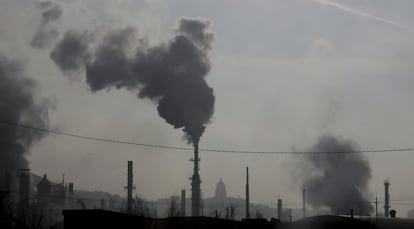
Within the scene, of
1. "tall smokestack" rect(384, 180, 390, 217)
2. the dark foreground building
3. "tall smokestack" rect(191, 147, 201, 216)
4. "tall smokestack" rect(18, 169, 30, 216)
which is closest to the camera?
the dark foreground building

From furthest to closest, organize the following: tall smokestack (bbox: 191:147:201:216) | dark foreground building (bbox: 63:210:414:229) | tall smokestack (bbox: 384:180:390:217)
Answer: tall smokestack (bbox: 384:180:390:217) → tall smokestack (bbox: 191:147:201:216) → dark foreground building (bbox: 63:210:414:229)

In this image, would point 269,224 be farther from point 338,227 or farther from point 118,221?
point 118,221

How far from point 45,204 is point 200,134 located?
32.4 metres

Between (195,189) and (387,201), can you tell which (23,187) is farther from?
(387,201)

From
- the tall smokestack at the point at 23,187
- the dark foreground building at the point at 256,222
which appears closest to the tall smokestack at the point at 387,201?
the tall smokestack at the point at 23,187

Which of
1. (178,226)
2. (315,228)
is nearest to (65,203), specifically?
(178,226)

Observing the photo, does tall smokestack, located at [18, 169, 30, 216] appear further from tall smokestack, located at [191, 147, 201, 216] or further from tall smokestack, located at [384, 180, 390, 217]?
tall smokestack, located at [384, 180, 390, 217]

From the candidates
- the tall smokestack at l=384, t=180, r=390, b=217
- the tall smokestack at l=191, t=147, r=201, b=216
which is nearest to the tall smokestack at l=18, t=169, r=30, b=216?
the tall smokestack at l=191, t=147, r=201, b=216

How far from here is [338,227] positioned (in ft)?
77.8

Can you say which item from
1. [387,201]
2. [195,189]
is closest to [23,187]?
[195,189]

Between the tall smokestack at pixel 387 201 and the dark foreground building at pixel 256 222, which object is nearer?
the dark foreground building at pixel 256 222

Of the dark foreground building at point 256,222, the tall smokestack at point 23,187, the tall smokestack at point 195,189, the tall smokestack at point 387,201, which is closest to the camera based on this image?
the dark foreground building at point 256,222

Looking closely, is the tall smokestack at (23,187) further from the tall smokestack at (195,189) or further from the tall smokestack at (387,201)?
the tall smokestack at (387,201)

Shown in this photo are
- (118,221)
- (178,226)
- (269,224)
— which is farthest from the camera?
(178,226)
